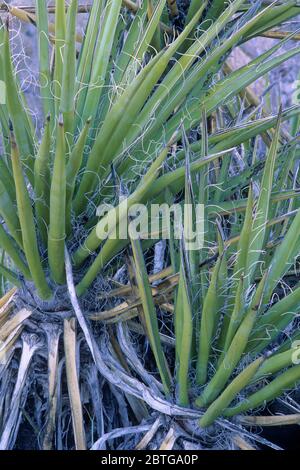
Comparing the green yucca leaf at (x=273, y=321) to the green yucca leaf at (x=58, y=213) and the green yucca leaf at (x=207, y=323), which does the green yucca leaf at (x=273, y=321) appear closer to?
the green yucca leaf at (x=207, y=323)

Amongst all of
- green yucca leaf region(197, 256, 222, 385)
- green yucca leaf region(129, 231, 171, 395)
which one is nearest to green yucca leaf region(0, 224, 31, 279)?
green yucca leaf region(129, 231, 171, 395)

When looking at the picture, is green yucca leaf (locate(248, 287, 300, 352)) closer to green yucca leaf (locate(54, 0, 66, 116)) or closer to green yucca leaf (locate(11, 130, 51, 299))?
green yucca leaf (locate(11, 130, 51, 299))

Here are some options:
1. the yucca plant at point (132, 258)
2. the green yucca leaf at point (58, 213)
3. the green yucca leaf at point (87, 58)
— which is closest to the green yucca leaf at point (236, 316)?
the yucca plant at point (132, 258)

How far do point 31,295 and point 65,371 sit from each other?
7.2 inches

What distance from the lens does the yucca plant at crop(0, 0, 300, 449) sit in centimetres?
137

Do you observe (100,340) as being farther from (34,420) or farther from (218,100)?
(218,100)

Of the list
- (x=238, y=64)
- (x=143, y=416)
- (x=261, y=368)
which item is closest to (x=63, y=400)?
(x=143, y=416)

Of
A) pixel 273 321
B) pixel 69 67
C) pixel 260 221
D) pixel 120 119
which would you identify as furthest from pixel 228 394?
pixel 69 67

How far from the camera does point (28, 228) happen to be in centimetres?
140

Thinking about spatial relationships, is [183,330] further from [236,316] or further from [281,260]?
[281,260]

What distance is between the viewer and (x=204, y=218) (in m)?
1.50

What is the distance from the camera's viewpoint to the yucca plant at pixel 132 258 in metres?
1.37

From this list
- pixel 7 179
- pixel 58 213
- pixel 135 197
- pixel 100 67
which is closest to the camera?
pixel 135 197

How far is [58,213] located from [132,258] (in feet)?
0.70
